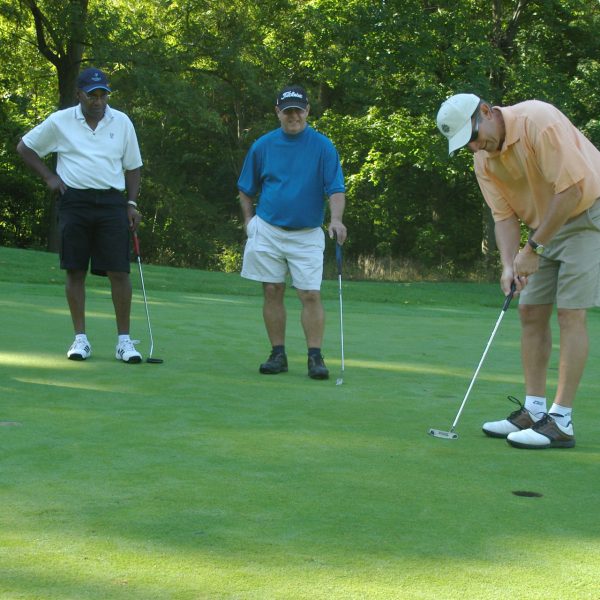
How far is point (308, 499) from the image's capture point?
3504 millimetres

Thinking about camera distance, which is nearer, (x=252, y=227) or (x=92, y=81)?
(x=92, y=81)

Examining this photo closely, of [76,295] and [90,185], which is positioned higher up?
[90,185]

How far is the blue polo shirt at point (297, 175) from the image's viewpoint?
22.8ft

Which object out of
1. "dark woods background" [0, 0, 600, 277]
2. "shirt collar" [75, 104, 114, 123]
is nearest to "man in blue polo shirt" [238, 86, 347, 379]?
"shirt collar" [75, 104, 114, 123]

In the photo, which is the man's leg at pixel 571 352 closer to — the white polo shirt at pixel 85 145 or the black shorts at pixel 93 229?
the black shorts at pixel 93 229

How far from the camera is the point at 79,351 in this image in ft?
22.4

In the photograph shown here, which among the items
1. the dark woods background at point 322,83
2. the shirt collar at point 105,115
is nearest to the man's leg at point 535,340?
the shirt collar at point 105,115

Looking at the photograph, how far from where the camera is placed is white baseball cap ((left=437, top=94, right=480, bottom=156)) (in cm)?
461

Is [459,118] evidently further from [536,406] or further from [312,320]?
[312,320]

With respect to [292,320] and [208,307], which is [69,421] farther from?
[208,307]

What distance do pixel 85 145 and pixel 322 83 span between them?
27.3 metres

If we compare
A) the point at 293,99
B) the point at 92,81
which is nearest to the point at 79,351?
the point at 92,81

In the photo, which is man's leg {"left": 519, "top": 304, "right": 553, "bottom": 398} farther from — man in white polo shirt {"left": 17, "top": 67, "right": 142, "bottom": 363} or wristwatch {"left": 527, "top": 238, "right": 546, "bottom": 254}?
man in white polo shirt {"left": 17, "top": 67, "right": 142, "bottom": 363}

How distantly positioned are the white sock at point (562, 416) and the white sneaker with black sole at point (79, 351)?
125 inches
